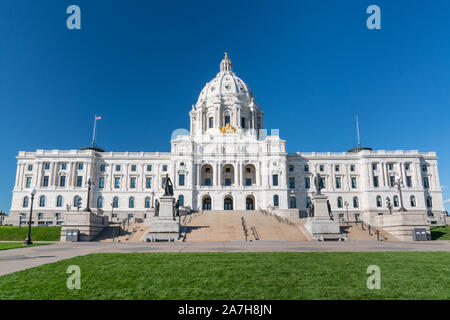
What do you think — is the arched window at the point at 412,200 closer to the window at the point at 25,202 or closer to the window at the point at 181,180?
the window at the point at 181,180

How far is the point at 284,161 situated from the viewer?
68.7m

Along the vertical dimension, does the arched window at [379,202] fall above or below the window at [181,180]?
below

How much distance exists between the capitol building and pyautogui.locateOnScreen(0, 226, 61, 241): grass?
29070 millimetres

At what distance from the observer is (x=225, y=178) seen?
2822 inches

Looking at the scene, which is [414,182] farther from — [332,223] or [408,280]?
[408,280]

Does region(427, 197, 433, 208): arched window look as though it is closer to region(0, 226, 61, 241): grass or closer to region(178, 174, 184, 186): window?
region(178, 174, 184, 186): window

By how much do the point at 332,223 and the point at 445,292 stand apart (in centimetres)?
2549

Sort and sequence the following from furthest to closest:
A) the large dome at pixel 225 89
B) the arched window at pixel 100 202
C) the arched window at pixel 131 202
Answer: the large dome at pixel 225 89 < the arched window at pixel 131 202 < the arched window at pixel 100 202

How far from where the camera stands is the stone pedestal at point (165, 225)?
30737 millimetres

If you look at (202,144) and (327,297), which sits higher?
(202,144)

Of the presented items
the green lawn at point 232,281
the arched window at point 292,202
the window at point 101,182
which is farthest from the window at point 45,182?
the green lawn at point 232,281

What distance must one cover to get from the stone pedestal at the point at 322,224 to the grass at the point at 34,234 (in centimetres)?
2784

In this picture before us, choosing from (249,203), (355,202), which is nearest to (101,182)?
(249,203)
